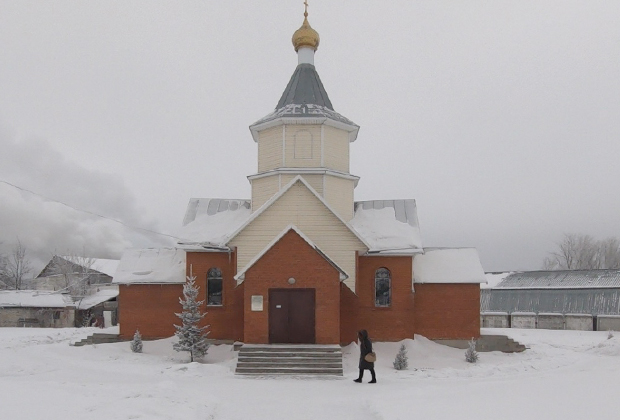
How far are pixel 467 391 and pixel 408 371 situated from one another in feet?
11.7

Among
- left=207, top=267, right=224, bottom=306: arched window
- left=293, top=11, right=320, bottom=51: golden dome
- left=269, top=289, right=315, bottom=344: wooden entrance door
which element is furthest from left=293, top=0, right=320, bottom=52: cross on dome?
left=269, top=289, right=315, bottom=344: wooden entrance door

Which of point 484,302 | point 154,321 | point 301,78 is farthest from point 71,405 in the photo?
point 484,302

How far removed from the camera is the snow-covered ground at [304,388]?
841 centimetres

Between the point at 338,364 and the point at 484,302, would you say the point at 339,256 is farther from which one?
the point at 484,302

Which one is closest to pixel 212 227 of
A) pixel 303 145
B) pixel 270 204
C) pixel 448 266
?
pixel 270 204

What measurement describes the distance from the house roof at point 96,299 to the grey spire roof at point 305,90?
27.2 meters

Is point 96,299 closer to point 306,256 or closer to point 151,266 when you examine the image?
point 151,266

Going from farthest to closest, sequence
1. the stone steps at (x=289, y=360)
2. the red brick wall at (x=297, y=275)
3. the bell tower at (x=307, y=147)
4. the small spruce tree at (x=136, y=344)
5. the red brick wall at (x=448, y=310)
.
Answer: the bell tower at (x=307, y=147)
the red brick wall at (x=448, y=310)
the small spruce tree at (x=136, y=344)
the red brick wall at (x=297, y=275)
the stone steps at (x=289, y=360)

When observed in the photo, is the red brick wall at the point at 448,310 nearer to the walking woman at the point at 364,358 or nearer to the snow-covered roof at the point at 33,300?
the walking woman at the point at 364,358

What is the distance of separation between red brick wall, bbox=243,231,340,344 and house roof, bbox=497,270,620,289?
29.3 meters

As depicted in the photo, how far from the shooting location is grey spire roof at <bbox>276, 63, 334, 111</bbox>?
20.3 m

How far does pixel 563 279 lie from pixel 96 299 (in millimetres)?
39521

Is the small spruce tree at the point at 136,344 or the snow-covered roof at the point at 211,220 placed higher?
the snow-covered roof at the point at 211,220

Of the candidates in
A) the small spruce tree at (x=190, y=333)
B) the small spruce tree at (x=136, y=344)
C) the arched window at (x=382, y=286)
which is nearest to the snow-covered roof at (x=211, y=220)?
the small spruce tree at (x=190, y=333)
